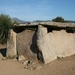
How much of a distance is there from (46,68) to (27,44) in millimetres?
2475

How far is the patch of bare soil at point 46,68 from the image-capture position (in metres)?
8.05

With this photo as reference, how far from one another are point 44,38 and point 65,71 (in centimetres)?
254

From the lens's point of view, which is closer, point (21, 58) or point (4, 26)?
point (21, 58)

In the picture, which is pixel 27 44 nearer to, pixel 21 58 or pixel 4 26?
pixel 21 58

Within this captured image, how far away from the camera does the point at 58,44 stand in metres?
10.5

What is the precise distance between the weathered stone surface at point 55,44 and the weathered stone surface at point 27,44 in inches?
27.2

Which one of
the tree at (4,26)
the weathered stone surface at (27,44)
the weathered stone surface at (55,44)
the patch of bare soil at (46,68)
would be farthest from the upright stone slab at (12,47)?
the tree at (4,26)

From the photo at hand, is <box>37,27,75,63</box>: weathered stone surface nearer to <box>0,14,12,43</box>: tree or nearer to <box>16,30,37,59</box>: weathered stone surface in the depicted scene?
<box>16,30,37,59</box>: weathered stone surface

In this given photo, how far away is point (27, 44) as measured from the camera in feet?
34.9

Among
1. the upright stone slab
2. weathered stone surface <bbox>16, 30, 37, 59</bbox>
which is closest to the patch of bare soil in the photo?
weathered stone surface <bbox>16, 30, 37, 59</bbox>

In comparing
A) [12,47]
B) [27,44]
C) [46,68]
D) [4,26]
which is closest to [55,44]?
[27,44]

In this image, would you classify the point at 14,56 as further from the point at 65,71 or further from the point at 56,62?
the point at 65,71

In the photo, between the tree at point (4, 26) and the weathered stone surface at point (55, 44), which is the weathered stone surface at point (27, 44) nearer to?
the weathered stone surface at point (55, 44)

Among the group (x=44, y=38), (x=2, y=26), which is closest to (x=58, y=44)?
(x=44, y=38)
